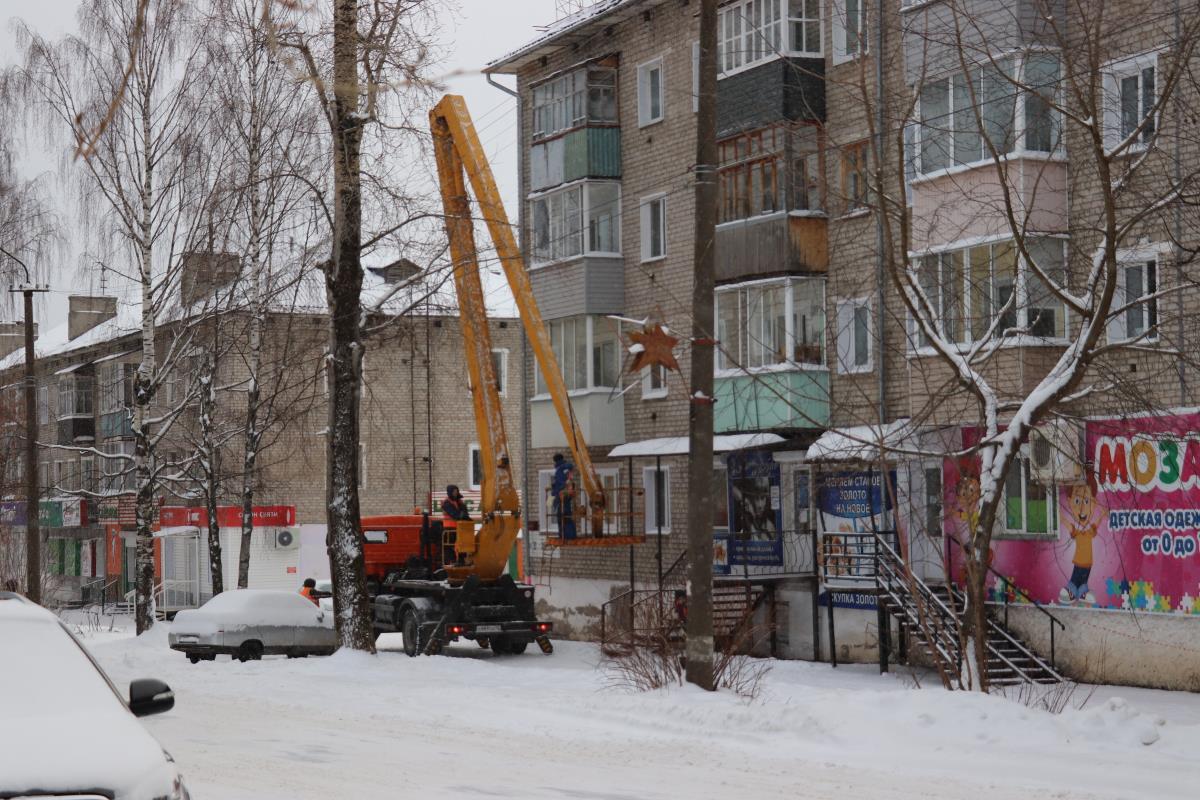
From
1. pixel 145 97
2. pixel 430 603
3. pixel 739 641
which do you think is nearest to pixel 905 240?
pixel 739 641

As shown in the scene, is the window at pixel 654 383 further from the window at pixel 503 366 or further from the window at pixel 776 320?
the window at pixel 503 366

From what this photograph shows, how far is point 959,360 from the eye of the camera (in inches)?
580

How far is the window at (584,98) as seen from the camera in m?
32.1

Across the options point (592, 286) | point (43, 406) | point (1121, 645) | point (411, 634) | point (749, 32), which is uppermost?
point (749, 32)

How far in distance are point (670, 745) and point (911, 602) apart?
9362 millimetres

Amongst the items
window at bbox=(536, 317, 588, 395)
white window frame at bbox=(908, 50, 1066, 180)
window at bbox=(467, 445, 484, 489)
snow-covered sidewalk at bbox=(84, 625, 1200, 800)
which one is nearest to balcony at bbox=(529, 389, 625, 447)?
window at bbox=(536, 317, 588, 395)

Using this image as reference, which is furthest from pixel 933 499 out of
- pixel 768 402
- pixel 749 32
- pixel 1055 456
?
pixel 749 32

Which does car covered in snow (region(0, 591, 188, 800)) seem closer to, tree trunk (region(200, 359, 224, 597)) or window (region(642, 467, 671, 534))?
window (region(642, 467, 671, 534))

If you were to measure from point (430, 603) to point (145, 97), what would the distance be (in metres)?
12.3

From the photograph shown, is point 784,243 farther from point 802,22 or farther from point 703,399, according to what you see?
point 703,399

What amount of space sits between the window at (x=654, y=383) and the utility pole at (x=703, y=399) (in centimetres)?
1521

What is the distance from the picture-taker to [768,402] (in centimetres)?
2606

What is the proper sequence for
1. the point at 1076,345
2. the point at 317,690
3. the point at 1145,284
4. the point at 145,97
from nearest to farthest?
the point at 1076,345, the point at 317,690, the point at 1145,284, the point at 145,97

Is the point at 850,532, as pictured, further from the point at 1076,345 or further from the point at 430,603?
the point at 1076,345
